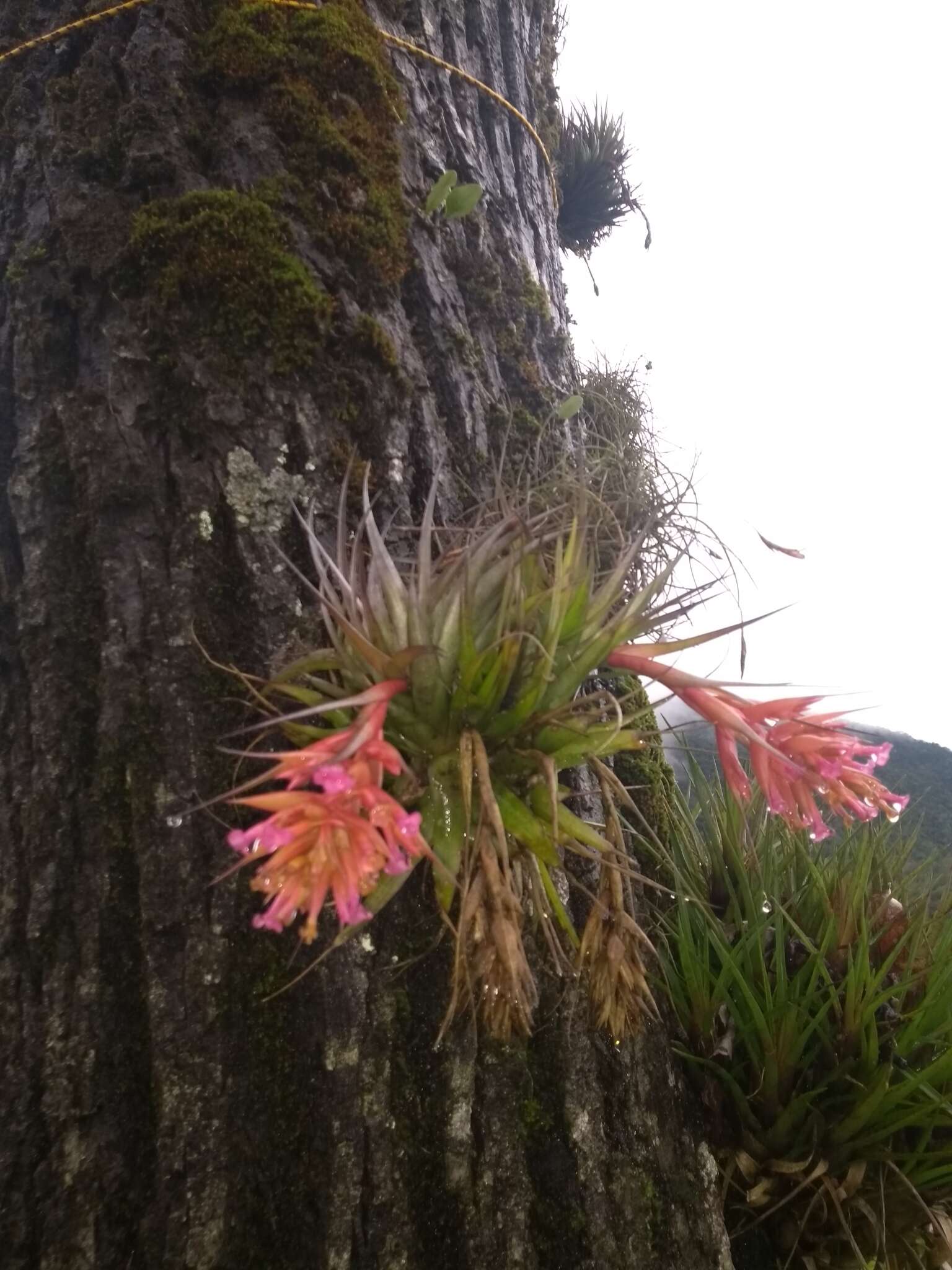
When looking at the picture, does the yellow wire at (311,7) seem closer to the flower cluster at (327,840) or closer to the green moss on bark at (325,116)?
the green moss on bark at (325,116)

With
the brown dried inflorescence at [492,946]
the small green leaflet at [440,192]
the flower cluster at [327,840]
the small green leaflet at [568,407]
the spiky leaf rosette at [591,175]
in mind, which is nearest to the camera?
the flower cluster at [327,840]

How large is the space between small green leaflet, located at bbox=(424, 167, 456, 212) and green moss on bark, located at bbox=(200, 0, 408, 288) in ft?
0.30

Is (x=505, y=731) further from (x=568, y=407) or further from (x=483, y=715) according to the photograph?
(x=568, y=407)

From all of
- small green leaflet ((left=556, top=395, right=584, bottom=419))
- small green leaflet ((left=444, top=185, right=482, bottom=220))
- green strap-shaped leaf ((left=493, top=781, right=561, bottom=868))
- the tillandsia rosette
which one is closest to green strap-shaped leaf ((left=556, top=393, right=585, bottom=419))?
small green leaflet ((left=556, top=395, right=584, bottom=419))

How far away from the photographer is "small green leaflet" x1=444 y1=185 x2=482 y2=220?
2068 mm

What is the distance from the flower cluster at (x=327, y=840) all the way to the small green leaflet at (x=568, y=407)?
1573 mm

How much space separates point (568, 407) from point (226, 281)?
3.30 feet

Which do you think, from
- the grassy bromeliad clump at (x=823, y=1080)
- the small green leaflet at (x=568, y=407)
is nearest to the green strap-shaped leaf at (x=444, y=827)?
the grassy bromeliad clump at (x=823, y=1080)

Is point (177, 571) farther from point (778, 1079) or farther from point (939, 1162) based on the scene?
Answer: point (939, 1162)

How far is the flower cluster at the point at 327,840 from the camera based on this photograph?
3.06 feet

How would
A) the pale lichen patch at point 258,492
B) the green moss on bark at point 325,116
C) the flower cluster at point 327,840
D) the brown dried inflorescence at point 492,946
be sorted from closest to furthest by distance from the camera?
1. the flower cluster at point 327,840
2. the brown dried inflorescence at point 492,946
3. the pale lichen patch at point 258,492
4. the green moss on bark at point 325,116

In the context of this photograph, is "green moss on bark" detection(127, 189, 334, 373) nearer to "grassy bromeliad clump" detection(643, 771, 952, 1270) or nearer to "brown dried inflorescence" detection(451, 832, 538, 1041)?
"brown dried inflorescence" detection(451, 832, 538, 1041)

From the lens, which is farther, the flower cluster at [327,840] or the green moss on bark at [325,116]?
the green moss on bark at [325,116]

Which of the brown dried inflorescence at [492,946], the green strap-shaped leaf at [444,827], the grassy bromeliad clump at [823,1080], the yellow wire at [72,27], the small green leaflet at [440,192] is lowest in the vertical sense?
the grassy bromeliad clump at [823,1080]
